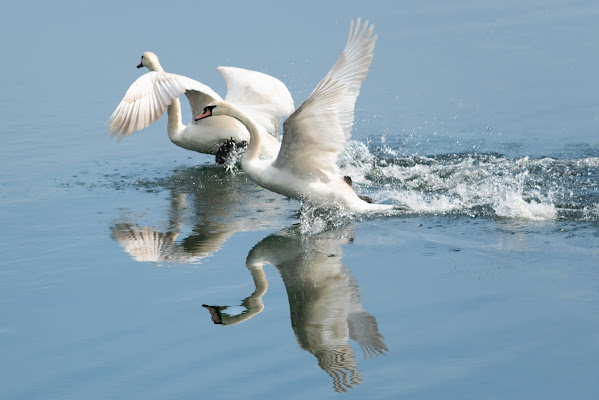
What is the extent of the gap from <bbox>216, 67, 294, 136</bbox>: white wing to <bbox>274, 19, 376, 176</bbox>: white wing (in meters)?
3.38

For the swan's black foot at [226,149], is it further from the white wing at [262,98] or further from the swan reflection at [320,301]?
the swan reflection at [320,301]

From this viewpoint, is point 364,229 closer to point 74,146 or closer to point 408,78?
point 74,146

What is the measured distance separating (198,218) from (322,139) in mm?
1589

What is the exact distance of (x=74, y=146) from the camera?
12.4 metres

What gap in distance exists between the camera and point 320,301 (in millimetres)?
6383

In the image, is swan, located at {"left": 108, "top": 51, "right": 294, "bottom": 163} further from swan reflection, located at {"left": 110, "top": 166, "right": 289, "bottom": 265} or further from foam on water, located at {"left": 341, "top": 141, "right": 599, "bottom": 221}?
foam on water, located at {"left": 341, "top": 141, "right": 599, "bottom": 221}

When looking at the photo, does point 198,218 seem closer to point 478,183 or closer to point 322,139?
point 322,139

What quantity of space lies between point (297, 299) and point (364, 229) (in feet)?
5.92

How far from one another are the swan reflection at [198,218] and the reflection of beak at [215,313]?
1160 mm

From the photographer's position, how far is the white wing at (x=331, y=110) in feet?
24.9

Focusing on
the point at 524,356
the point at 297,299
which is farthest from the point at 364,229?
the point at 524,356

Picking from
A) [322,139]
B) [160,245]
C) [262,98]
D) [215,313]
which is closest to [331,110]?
[322,139]

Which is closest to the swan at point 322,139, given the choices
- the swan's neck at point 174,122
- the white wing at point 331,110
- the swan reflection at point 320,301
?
the white wing at point 331,110

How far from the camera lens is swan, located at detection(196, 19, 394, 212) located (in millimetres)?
7621
